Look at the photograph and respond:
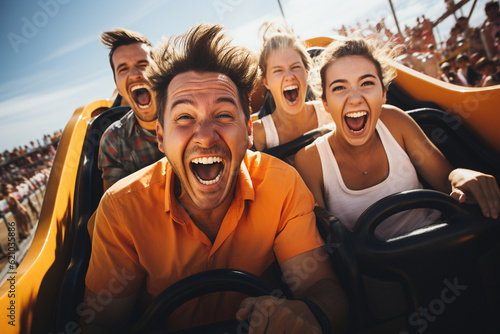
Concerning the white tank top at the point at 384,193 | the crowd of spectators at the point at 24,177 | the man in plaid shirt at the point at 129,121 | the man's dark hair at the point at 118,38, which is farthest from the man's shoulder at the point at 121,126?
the crowd of spectators at the point at 24,177

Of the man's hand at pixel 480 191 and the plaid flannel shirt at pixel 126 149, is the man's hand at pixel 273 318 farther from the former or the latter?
the plaid flannel shirt at pixel 126 149

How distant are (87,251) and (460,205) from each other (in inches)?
62.4

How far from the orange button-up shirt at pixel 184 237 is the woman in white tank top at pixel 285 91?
1.00m

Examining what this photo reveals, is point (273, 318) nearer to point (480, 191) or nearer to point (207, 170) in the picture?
point (207, 170)

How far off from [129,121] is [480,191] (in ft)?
6.84

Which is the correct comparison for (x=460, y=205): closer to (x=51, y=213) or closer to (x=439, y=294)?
(x=439, y=294)

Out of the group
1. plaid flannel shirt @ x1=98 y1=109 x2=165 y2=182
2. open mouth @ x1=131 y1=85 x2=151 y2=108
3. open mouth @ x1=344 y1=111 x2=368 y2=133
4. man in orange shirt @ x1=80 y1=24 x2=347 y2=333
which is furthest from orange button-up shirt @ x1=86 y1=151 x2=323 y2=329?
open mouth @ x1=131 y1=85 x2=151 y2=108

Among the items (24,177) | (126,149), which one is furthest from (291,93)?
(24,177)

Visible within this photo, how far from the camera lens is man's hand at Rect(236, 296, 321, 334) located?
0.70 m

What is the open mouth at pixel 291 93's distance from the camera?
83.3 inches

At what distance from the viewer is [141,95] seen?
2199 millimetres

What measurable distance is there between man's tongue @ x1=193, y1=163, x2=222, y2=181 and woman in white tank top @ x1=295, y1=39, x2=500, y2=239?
0.48 metres

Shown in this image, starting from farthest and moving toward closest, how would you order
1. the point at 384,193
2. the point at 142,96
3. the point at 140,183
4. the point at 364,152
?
the point at 142,96 → the point at 364,152 → the point at 384,193 → the point at 140,183

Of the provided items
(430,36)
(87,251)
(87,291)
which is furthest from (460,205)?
(430,36)
